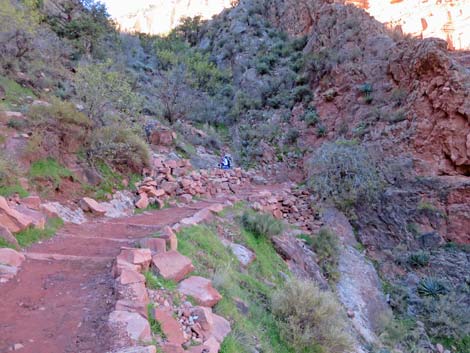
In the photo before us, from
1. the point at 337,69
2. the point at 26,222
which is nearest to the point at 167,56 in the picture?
the point at 337,69

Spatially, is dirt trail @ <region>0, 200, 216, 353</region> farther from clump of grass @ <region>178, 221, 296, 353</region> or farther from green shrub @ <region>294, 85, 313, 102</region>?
green shrub @ <region>294, 85, 313, 102</region>

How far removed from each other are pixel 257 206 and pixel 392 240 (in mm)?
4001

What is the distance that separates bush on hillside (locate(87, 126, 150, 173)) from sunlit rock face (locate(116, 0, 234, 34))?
29.7 metres

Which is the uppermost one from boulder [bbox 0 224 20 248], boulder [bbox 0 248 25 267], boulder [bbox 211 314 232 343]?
boulder [bbox 0 224 20 248]

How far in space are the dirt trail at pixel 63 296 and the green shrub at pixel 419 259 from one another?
23.9ft

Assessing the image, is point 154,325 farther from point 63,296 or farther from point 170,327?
point 63,296

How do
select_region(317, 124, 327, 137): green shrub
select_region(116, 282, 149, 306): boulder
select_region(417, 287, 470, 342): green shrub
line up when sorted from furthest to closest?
1. select_region(317, 124, 327, 137): green shrub
2. select_region(417, 287, 470, 342): green shrub
3. select_region(116, 282, 149, 306): boulder

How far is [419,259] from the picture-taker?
369 inches

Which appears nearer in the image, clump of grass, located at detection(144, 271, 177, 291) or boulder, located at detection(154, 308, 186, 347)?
boulder, located at detection(154, 308, 186, 347)

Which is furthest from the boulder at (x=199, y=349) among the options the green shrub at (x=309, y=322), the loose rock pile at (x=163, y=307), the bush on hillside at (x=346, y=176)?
the bush on hillside at (x=346, y=176)

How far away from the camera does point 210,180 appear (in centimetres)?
1159

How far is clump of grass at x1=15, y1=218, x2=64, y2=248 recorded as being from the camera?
16.6 feet

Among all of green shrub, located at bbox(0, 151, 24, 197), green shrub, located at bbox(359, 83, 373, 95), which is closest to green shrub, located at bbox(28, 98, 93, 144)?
green shrub, located at bbox(0, 151, 24, 197)

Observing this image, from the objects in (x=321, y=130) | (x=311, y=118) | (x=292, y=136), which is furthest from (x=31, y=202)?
(x=311, y=118)
